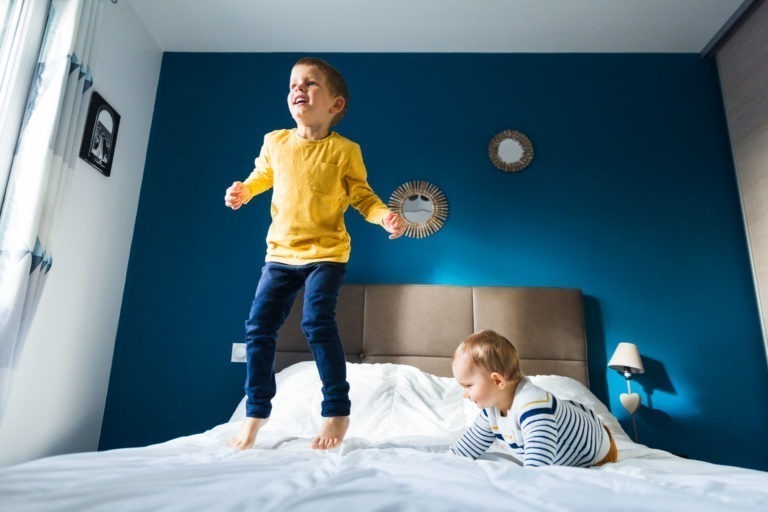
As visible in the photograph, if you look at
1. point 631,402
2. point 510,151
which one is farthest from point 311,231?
point 631,402

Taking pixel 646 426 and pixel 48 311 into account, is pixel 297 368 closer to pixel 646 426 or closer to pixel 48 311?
pixel 48 311

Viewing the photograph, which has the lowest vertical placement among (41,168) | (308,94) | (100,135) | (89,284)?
(89,284)

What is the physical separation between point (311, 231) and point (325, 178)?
19 cm

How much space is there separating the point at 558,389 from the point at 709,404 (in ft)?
3.78

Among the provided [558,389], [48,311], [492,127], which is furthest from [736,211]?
[48,311]

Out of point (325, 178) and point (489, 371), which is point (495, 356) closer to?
point (489, 371)

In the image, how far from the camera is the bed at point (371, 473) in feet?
2.02

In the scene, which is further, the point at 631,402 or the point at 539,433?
the point at 631,402

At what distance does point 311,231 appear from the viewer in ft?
4.78

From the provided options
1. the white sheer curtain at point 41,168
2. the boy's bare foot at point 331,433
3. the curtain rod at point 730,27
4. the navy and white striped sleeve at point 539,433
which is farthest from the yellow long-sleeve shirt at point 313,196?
the curtain rod at point 730,27

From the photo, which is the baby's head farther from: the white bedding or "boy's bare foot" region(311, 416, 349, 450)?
"boy's bare foot" region(311, 416, 349, 450)

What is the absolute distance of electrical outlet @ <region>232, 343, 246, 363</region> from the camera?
262 centimetres

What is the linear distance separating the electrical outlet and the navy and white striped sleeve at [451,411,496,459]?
165 cm

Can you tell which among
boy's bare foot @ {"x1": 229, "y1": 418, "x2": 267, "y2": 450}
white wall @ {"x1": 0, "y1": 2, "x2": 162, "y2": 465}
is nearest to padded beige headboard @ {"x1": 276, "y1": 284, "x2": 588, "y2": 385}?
white wall @ {"x1": 0, "y1": 2, "x2": 162, "y2": 465}
